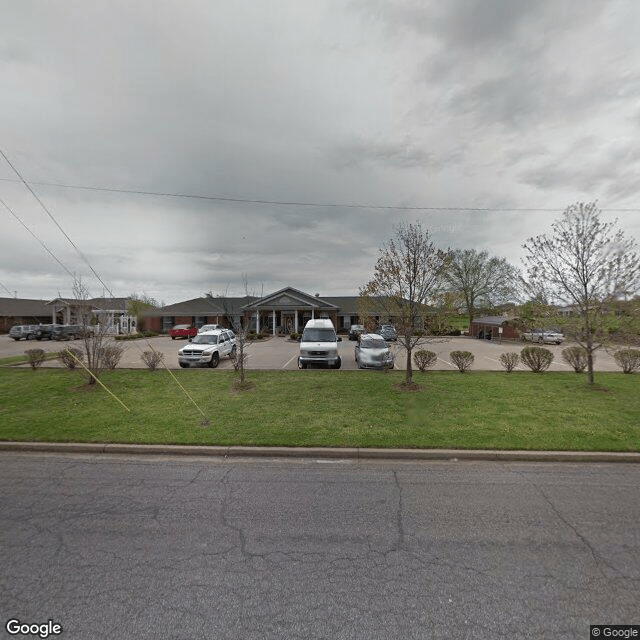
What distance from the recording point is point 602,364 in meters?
17.1

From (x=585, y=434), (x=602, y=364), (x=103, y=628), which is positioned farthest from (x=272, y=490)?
(x=602, y=364)

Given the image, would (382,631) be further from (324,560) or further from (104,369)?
(104,369)

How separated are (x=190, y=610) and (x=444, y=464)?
4041mm

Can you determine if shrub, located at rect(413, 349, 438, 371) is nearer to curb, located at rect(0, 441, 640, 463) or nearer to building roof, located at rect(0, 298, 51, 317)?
curb, located at rect(0, 441, 640, 463)

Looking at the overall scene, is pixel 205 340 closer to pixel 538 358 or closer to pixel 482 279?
pixel 538 358

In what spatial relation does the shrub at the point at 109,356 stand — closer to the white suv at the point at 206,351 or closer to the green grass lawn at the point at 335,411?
the green grass lawn at the point at 335,411

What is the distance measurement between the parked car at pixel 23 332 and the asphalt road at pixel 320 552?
118ft

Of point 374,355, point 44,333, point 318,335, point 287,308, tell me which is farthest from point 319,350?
point 44,333

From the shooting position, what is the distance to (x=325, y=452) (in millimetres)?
5520

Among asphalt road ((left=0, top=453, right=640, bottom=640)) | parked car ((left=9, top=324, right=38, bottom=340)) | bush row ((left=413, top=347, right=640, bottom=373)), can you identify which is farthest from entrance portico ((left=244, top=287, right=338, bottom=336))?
asphalt road ((left=0, top=453, right=640, bottom=640))

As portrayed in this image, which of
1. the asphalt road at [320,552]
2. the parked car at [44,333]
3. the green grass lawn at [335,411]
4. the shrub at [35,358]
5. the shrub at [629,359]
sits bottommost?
the asphalt road at [320,552]

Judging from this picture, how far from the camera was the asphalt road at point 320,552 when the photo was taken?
2410 mm

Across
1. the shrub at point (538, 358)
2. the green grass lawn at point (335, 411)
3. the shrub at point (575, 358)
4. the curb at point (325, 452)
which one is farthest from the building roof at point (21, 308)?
the shrub at point (575, 358)

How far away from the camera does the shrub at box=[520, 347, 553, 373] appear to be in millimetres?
12203
